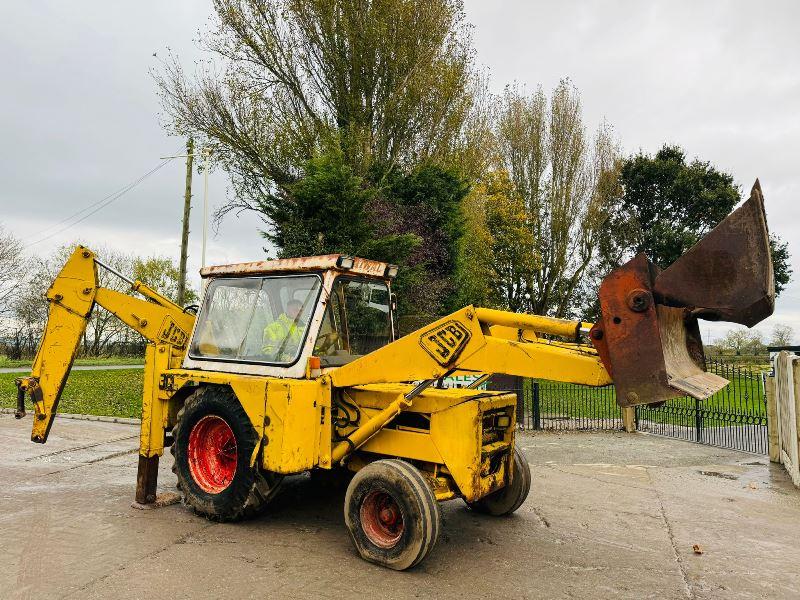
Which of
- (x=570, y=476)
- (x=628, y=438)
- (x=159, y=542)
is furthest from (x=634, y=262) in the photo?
(x=628, y=438)

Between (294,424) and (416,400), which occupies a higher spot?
(416,400)

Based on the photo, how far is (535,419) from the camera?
12.2m

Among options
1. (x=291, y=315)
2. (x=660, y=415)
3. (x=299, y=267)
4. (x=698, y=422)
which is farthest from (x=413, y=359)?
(x=660, y=415)

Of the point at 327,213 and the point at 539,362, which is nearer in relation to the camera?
the point at 539,362

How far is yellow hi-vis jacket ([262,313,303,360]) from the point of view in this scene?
542 centimetres

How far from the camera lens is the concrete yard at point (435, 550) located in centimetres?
436

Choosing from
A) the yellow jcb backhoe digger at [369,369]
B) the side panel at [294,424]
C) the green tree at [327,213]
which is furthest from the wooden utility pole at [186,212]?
the side panel at [294,424]

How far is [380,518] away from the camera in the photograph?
4906mm

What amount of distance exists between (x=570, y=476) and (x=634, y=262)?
16.8 feet

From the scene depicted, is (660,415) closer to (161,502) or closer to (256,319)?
(256,319)

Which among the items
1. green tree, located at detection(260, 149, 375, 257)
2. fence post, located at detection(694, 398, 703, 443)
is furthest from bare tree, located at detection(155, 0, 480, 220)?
fence post, located at detection(694, 398, 703, 443)

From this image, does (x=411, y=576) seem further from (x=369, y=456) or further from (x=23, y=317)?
(x=23, y=317)

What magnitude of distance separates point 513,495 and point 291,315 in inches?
108

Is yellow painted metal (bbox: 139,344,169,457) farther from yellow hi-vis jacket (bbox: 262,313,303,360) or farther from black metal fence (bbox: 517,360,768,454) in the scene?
black metal fence (bbox: 517,360,768,454)
